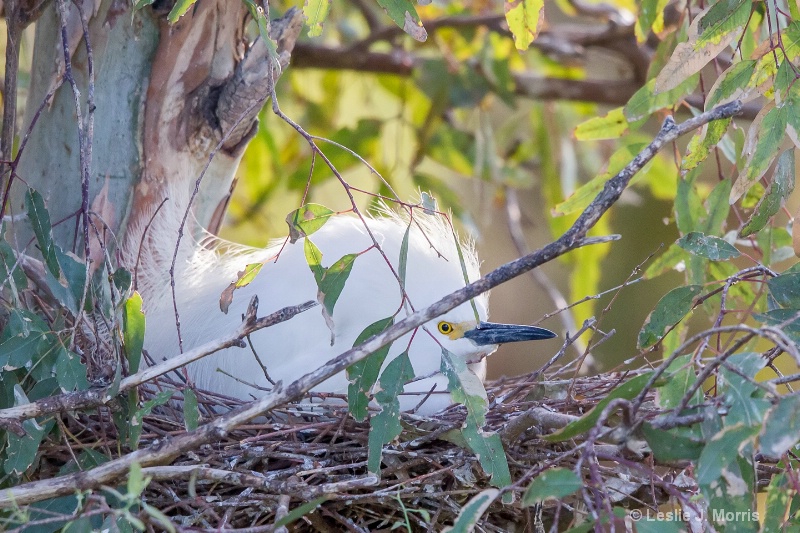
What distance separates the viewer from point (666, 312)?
4.10 ft

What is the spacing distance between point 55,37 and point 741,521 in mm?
1390

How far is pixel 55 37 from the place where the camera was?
1590 millimetres

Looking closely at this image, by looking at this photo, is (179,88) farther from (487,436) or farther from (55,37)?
(487,436)

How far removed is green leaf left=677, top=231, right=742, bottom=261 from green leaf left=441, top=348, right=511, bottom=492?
38 cm

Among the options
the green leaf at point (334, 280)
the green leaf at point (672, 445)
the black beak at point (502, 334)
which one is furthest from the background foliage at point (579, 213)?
the black beak at point (502, 334)

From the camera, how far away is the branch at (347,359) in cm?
93

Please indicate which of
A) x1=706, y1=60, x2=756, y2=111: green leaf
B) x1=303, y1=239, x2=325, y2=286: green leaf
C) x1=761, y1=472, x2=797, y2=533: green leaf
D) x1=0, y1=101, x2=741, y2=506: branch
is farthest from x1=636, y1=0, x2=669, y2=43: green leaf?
x1=761, y1=472, x2=797, y2=533: green leaf

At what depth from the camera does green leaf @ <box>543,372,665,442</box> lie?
3.32 feet

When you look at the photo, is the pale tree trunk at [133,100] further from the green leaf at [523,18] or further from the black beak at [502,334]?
the black beak at [502,334]

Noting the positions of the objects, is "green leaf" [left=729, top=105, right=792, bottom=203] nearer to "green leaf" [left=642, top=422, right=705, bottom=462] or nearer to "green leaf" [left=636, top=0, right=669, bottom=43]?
"green leaf" [left=642, top=422, right=705, bottom=462]

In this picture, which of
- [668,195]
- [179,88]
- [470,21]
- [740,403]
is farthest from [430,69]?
[740,403]

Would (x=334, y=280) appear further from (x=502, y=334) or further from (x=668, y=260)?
(x=668, y=260)

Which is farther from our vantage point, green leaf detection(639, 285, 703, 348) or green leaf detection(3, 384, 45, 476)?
green leaf detection(639, 285, 703, 348)

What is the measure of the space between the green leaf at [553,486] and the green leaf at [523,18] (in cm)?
78
